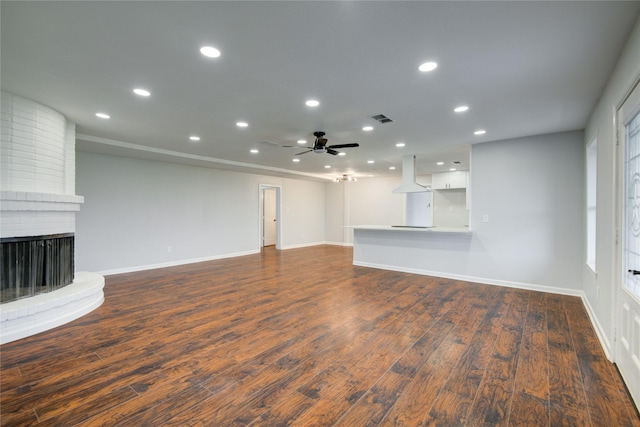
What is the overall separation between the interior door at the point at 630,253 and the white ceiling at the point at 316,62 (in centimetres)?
59

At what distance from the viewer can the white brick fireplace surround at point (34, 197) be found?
3100 mm

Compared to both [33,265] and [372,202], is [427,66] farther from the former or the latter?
[372,202]

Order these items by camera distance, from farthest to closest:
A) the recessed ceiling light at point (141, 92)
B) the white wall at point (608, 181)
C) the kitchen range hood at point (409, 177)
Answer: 1. the kitchen range hood at point (409, 177)
2. the recessed ceiling light at point (141, 92)
3. the white wall at point (608, 181)

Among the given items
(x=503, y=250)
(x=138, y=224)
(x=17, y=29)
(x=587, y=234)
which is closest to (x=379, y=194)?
(x=503, y=250)

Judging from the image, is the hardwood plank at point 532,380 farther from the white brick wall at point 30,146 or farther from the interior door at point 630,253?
the white brick wall at point 30,146

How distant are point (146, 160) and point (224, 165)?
1.66 metres

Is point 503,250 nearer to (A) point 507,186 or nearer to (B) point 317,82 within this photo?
(A) point 507,186

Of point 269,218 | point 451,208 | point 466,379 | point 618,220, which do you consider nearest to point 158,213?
point 269,218

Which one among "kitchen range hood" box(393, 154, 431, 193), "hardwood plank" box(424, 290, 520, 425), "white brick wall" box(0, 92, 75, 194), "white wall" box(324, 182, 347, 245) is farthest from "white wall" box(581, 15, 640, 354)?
"white wall" box(324, 182, 347, 245)

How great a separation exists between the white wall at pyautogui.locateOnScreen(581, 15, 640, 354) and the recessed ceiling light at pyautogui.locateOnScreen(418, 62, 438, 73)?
4.09 feet

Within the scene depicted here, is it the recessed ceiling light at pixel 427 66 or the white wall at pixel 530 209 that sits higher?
the recessed ceiling light at pixel 427 66

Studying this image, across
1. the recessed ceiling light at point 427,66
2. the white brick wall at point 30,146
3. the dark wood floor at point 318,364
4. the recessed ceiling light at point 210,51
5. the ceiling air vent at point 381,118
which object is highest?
the ceiling air vent at point 381,118

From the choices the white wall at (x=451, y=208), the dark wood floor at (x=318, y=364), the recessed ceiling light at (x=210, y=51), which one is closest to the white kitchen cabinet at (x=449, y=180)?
the white wall at (x=451, y=208)

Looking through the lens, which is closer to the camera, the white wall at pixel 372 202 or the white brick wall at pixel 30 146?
the white brick wall at pixel 30 146
